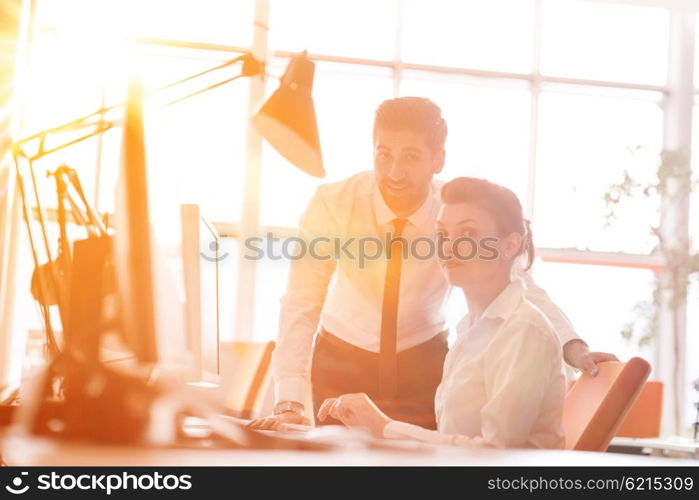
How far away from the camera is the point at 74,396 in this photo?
3.53ft

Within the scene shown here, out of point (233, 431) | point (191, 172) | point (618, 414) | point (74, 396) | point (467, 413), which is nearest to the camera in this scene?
point (233, 431)

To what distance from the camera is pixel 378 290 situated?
2.39 meters

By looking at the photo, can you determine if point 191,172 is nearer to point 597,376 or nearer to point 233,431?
point 597,376

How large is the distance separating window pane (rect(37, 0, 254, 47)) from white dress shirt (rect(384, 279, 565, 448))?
5268 mm

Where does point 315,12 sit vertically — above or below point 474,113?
above

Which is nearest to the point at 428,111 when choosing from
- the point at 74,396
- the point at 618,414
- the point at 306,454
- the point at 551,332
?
the point at 551,332

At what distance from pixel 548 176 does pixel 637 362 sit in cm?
550

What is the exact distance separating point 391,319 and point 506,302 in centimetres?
62

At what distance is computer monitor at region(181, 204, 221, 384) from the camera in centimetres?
126

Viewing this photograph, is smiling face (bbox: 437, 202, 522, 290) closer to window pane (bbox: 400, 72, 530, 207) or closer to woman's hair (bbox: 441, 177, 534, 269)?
woman's hair (bbox: 441, 177, 534, 269)

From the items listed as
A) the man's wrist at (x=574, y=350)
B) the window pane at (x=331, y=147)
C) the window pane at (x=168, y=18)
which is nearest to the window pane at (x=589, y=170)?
the window pane at (x=331, y=147)

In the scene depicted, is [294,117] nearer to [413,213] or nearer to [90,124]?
[90,124]

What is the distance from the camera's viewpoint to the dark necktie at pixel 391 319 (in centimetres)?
225

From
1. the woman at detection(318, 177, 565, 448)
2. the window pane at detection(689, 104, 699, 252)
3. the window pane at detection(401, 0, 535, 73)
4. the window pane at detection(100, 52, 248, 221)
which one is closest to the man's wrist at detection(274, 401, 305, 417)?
the woman at detection(318, 177, 565, 448)
